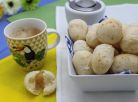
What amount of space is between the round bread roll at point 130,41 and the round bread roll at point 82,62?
54 millimetres

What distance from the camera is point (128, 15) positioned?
67 centimetres

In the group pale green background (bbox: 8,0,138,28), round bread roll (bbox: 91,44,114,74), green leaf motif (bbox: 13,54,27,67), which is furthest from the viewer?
pale green background (bbox: 8,0,138,28)

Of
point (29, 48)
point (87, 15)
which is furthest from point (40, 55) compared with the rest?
point (87, 15)

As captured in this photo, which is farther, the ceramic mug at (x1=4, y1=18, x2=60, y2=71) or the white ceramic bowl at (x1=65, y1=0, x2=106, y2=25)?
the white ceramic bowl at (x1=65, y1=0, x2=106, y2=25)

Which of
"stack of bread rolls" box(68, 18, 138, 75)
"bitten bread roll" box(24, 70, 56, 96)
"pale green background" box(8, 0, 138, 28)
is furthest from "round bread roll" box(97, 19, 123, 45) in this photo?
"pale green background" box(8, 0, 138, 28)

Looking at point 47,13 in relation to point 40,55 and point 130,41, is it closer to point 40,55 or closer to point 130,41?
point 40,55

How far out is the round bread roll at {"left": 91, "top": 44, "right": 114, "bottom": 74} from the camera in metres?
0.38

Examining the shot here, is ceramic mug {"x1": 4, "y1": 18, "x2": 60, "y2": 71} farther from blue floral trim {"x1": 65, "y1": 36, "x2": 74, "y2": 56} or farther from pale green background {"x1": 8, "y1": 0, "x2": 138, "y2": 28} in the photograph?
pale green background {"x1": 8, "y1": 0, "x2": 138, "y2": 28}

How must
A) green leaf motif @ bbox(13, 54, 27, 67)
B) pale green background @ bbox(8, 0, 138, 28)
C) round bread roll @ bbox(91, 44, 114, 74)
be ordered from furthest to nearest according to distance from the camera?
pale green background @ bbox(8, 0, 138, 28) < green leaf motif @ bbox(13, 54, 27, 67) < round bread roll @ bbox(91, 44, 114, 74)

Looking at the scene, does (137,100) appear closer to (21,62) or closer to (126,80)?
(126,80)

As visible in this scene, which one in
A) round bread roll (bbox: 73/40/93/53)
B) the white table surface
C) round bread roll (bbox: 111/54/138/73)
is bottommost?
the white table surface

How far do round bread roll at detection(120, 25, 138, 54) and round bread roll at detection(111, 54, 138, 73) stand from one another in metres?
0.01

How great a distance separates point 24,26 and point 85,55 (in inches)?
7.0

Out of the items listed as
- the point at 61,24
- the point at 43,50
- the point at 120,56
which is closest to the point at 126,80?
the point at 120,56
